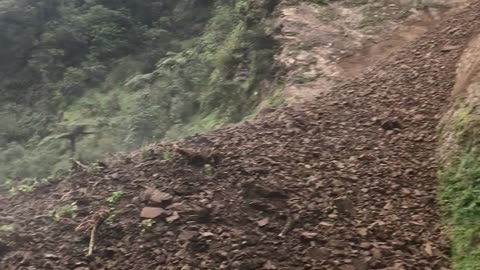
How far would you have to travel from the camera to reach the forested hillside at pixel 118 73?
9.13 m

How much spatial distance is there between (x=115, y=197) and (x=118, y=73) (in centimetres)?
745

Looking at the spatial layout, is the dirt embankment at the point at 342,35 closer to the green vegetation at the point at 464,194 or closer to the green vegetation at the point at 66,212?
the green vegetation at the point at 464,194

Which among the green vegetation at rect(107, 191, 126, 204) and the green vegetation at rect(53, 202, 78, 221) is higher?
the green vegetation at rect(107, 191, 126, 204)

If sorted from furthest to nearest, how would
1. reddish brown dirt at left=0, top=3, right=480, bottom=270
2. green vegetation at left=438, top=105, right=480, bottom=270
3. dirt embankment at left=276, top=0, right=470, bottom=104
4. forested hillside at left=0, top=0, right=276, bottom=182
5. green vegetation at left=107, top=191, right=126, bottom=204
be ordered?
forested hillside at left=0, top=0, right=276, bottom=182 → dirt embankment at left=276, top=0, right=470, bottom=104 → green vegetation at left=107, top=191, right=126, bottom=204 → reddish brown dirt at left=0, top=3, right=480, bottom=270 → green vegetation at left=438, top=105, right=480, bottom=270

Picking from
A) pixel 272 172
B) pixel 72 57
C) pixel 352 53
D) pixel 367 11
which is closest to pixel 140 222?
pixel 272 172

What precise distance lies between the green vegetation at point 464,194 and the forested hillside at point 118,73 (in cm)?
344

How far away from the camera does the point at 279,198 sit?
16.2 feet

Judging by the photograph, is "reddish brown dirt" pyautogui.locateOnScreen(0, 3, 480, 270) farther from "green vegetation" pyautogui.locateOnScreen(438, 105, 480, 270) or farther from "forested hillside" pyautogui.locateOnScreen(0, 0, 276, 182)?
"forested hillside" pyautogui.locateOnScreen(0, 0, 276, 182)

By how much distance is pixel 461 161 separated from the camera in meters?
4.79

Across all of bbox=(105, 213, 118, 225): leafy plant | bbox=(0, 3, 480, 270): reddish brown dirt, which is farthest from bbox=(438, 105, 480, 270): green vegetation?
bbox=(105, 213, 118, 225): leafy plant

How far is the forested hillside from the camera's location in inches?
360

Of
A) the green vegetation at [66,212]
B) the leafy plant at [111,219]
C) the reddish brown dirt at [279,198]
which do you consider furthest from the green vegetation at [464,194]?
the green vegetation at [66,212]

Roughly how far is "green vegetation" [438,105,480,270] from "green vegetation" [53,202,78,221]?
2896 mm

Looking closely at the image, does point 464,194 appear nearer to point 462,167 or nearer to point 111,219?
point 462,167
